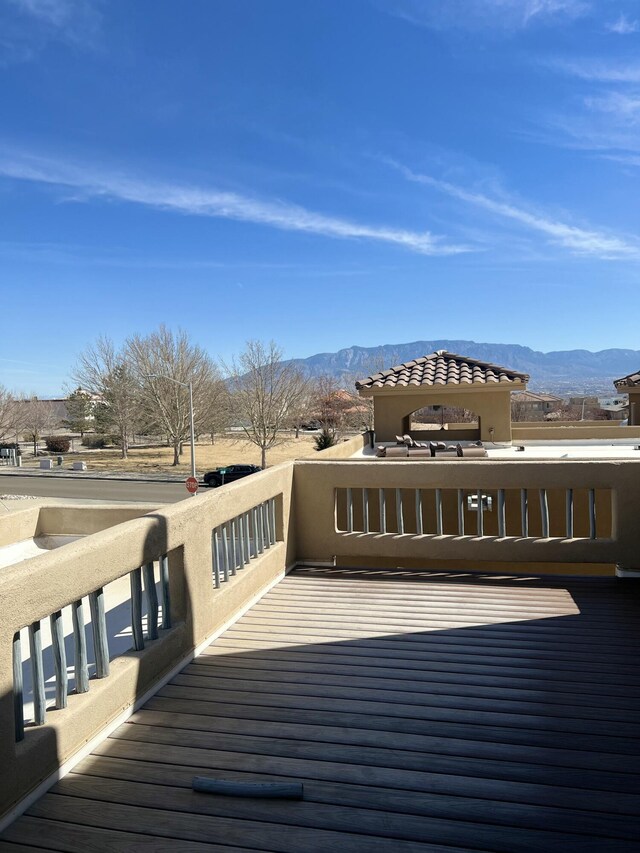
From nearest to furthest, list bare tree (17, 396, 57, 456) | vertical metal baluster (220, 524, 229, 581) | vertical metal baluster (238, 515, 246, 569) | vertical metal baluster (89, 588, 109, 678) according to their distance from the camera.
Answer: vertical metal baluster (89, 588, 109, 678)
vertical metal baluster (220, 524, 229, 581)
vertical metal baluster (238, 515, 246, 569)
bare tree (17, 396, 57, 456)

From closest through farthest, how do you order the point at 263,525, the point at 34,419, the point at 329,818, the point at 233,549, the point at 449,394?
the point at 329,818
the point at 233,549
the point at 263,525
the point at 449,394
the point at 34,419

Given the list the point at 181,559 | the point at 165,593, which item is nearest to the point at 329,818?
the point at 165,593

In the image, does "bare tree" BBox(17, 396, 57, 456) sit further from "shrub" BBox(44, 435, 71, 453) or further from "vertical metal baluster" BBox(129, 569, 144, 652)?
"vertical metal baluster" BBox(129, 569, 144, 652)

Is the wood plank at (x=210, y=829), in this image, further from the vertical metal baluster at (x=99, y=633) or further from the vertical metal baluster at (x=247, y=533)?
the vertical metal baluster at (x=247, y=533)

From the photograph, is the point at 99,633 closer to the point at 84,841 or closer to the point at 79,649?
the point at 79,649

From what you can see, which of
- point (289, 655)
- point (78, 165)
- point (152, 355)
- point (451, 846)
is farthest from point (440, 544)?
point (152, 355)

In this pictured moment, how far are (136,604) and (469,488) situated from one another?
134 inches

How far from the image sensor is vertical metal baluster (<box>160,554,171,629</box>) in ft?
11.9

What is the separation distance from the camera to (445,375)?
14625 mm

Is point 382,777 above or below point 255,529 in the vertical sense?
below

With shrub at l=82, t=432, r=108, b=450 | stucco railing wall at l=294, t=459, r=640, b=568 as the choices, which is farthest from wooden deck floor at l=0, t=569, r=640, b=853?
shrub at l=82, t=432, r=108, b=450

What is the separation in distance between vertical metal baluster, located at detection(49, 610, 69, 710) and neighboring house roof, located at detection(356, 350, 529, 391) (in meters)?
12.1

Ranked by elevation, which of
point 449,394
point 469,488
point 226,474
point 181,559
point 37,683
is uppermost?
point 449,394

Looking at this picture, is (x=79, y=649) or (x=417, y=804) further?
(x=79, y=649)
